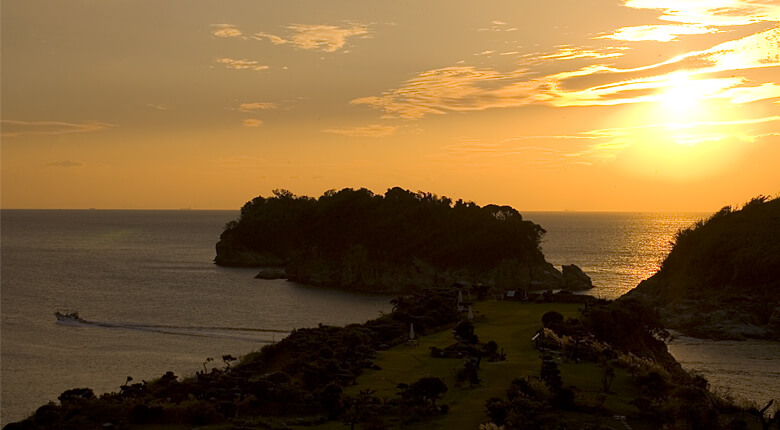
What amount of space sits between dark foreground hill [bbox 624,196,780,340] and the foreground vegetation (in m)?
28.8

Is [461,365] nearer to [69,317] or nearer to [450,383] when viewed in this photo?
[450,383]

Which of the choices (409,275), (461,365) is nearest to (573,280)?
(409,275)

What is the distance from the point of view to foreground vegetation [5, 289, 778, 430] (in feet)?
101

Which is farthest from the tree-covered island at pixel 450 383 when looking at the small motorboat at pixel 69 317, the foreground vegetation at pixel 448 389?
the small motorboat at pixel 69 317

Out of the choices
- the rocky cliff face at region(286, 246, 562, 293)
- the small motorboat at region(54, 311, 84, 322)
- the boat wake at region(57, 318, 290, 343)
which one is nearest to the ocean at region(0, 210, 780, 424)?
the boat wake at region(57, 318, 290, 343)

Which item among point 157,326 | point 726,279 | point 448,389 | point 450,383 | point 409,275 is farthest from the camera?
point 409,275

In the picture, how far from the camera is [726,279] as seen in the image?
86.7 m

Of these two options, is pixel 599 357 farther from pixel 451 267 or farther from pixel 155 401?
pixel 451 267

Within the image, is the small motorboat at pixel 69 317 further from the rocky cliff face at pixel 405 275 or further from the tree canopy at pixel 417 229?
the tree canopy at pixel 417 229

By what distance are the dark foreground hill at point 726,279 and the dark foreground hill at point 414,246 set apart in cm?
3562

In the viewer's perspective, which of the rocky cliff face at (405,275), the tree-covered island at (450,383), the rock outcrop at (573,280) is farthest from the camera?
the rocky cliff face at (405,275)

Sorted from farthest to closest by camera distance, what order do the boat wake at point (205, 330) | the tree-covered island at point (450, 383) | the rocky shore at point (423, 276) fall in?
1. the rocky shore at point (423, 276)
2. the boat wake at point (205, 330)
3. the tree-covered island at point (450, 383)

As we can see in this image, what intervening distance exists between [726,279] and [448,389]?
61447 mm

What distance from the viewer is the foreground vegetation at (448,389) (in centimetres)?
3091
